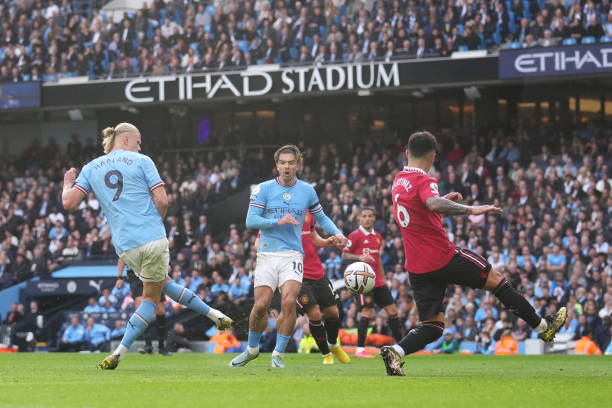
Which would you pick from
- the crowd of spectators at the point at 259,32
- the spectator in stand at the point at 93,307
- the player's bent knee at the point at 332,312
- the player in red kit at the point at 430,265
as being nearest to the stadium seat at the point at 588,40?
the crowd of spectators at the point at 259,32

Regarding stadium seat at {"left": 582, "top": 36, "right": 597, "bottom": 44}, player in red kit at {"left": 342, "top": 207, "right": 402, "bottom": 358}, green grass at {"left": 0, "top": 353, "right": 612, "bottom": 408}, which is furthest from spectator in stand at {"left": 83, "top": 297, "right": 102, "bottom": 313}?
green grass at {"left": 0, "top": 353, "right": 612, "bottom": 408}

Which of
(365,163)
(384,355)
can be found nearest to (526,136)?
(365,163)

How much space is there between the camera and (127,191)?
992cm

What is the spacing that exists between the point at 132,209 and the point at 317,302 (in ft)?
14.1

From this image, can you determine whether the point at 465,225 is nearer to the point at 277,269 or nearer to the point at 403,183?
the point at 277,269

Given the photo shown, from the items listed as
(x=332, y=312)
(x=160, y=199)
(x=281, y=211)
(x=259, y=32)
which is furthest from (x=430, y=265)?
(x=259, y=32)

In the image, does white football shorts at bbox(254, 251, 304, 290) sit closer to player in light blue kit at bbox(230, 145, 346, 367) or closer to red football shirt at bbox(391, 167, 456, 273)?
player in light blue kit at bbox(230, 145, 346, 367)

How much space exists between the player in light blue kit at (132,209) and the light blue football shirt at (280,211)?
127 centimetres

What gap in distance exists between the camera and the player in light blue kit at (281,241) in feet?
35.4

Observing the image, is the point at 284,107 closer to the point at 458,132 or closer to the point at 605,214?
the point at 458,132

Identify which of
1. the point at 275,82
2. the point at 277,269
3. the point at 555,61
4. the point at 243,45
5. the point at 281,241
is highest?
the point at 243,45

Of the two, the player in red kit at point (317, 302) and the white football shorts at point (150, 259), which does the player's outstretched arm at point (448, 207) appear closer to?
the white football shorts at point (150, 259)

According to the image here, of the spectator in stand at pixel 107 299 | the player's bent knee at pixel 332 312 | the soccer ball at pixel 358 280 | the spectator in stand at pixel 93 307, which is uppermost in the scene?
the soccer ball at pixel 358 280

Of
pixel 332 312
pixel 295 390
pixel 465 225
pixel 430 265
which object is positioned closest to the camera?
pixel 295 390
